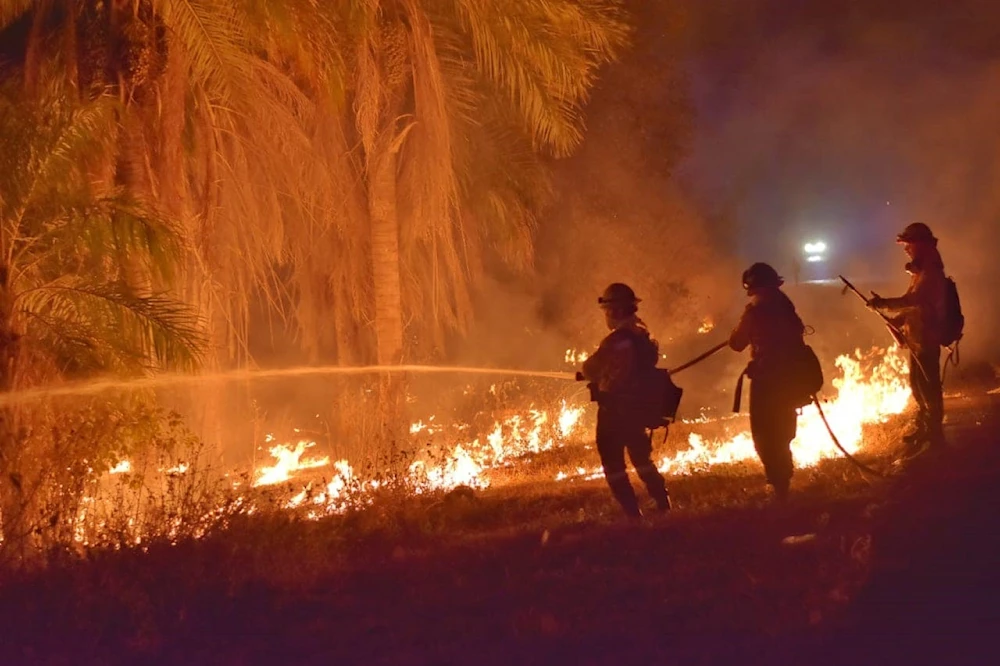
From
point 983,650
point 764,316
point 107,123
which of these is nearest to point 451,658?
point 983,650

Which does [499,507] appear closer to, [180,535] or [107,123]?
[180,535]

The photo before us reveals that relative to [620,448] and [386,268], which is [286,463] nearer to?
[386,268]

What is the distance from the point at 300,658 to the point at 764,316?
11.9 ft

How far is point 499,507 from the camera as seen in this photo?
7.36 metres

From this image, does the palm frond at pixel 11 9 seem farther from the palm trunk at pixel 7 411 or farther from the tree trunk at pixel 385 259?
the tree trunk at pixel 385 259

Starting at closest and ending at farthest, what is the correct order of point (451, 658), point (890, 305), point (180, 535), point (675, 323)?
point (451, 658), point (180, 535), point (890, 305), point (675, 323)

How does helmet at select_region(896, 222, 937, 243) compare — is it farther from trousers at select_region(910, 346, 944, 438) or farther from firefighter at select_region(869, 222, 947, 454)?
trousers at select_region(910, 346, 944, 438)

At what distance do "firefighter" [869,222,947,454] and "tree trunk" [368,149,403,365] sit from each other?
5019 millimetres

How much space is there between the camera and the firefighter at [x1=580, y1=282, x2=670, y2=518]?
6.00 metres

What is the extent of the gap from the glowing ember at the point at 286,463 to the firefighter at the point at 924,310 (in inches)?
250

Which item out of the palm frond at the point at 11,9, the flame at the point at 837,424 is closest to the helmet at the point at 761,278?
the flame at the point at 837,424

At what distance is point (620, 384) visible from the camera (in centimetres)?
599

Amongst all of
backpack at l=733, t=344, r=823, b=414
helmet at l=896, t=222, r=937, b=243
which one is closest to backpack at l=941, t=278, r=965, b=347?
helmet at l=896, t=222, r=937, b=243

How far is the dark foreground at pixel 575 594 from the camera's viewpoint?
372cm
